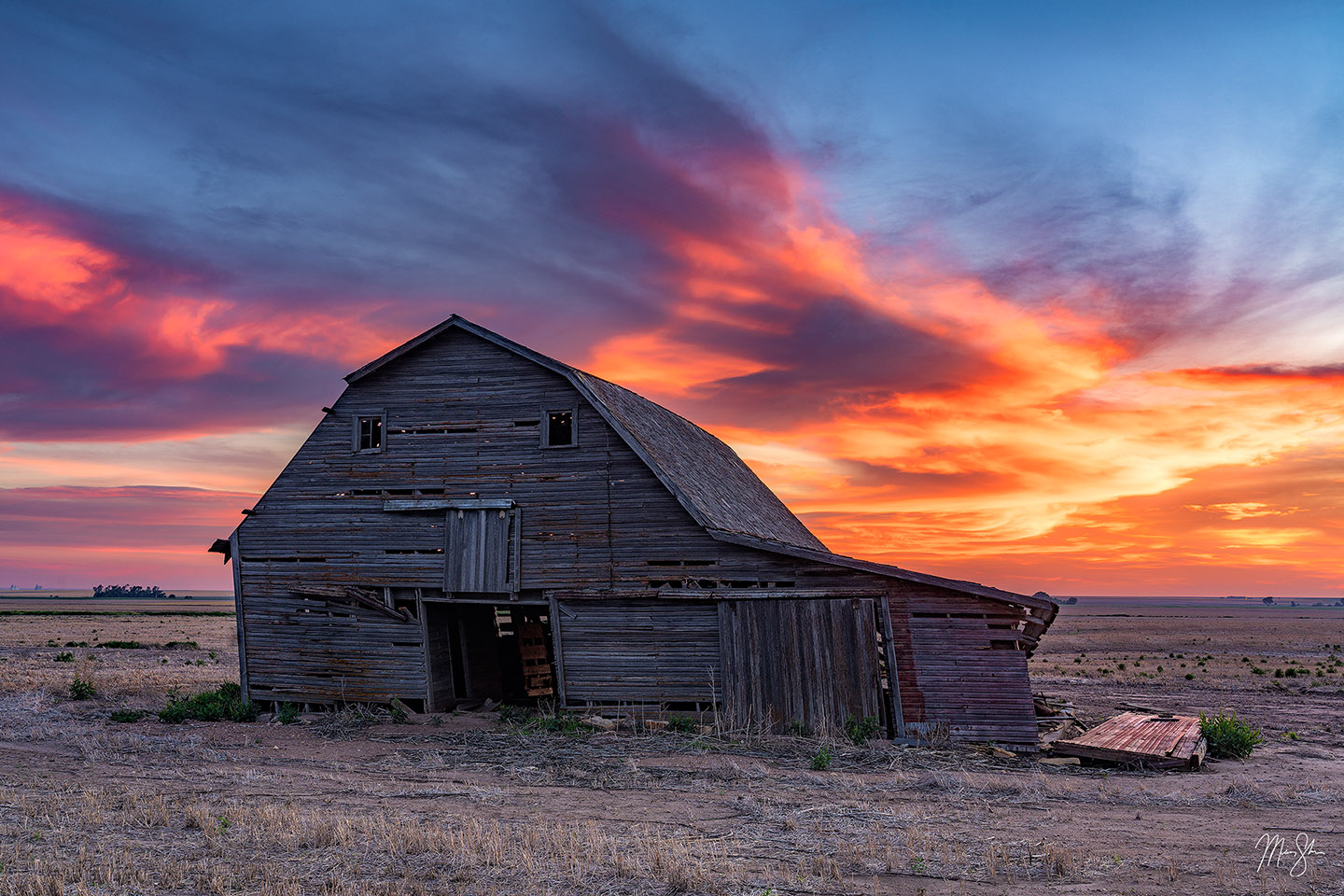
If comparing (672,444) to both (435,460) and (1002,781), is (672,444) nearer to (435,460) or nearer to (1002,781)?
(435,460)

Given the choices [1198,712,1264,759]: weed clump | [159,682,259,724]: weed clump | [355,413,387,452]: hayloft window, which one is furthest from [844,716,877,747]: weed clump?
[159,682,259,724]: weed clump

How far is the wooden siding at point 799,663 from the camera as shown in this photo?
60.5 feet

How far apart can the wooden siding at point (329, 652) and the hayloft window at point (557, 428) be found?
5461 mm

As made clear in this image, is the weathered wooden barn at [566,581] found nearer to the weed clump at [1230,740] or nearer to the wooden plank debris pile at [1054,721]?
the wooden plank debris pile at [1054,721]

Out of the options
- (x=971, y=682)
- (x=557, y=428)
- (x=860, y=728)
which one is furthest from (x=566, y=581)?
(x=971, y=682)

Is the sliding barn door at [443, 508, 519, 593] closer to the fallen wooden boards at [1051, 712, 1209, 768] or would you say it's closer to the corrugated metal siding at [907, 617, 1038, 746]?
the corrugated metal siding at [907, 617, 1038, 746]

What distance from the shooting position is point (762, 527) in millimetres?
25266

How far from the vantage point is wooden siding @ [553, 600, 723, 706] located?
→ 1962 cm

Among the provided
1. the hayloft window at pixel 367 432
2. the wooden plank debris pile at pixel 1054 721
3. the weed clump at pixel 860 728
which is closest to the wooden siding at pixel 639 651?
the weed clump at pixel 860 728

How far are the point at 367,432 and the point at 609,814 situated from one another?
44.6 ft

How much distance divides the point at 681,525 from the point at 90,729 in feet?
44.4

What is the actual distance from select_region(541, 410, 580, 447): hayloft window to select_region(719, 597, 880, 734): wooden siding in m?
5.42

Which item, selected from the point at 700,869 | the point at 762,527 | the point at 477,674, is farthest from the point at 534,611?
the point at 700,869

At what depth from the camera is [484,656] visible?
2542cm
